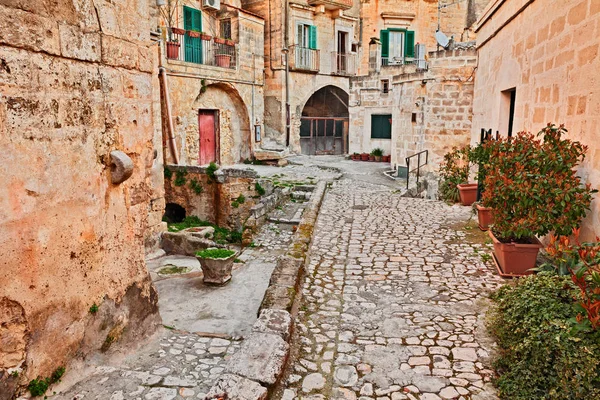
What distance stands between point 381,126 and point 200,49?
31.6 feet

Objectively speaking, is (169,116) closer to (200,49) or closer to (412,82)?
(200,49)

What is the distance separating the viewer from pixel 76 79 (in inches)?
148

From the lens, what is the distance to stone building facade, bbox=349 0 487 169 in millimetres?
13742

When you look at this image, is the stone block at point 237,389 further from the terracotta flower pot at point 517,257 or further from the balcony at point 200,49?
the balcony at point 200,49

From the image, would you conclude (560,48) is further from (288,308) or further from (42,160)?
(42,160)

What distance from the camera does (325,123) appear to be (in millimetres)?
26938

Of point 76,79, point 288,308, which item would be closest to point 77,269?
point 76,79

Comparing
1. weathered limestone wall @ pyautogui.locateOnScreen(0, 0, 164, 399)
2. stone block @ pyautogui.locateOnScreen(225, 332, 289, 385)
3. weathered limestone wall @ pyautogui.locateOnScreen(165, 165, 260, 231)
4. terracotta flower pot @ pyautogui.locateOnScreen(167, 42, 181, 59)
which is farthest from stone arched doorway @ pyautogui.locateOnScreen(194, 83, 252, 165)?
stone block @ pyautogui.locateOnScreen(225, 332, 289, 385)

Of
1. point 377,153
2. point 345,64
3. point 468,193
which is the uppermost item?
point 345,64

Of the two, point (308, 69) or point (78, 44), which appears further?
point (308, 69)

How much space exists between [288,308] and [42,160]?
8.91 feet

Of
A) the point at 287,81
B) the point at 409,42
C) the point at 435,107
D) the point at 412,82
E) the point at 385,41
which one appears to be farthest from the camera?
the point at 409,42

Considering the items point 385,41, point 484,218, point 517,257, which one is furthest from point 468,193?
point 385,41

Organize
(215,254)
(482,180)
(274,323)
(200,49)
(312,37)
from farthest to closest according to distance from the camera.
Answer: (312,37), (200,49), (215,254), (482,180), (274,323)
